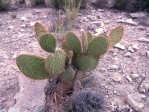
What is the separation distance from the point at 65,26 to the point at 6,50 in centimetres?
96

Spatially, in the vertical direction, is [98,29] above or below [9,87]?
above

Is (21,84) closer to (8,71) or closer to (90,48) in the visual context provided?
(8,71)

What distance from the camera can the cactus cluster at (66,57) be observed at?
122 inches

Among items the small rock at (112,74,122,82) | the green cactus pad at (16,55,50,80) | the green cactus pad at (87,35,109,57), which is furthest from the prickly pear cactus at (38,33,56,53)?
the small rock at (112,74,122,82)

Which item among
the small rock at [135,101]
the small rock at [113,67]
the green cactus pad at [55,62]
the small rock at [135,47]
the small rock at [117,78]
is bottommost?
the small rock at [135,101]

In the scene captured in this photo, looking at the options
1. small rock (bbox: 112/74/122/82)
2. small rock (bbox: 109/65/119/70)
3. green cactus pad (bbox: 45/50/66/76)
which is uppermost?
green cactus pad (bbox: 45/50/66/76)

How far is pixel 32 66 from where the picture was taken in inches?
126

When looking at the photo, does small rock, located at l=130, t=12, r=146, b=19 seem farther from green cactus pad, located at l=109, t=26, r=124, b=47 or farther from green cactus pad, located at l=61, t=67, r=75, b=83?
green cactus pad, located at l=61, t=67, r=75, b=83

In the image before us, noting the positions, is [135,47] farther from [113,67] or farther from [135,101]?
[135,101]

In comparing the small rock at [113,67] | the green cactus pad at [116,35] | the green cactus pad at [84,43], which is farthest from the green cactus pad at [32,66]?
the small rock at [113,67]

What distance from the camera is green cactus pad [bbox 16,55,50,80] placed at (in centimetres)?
317

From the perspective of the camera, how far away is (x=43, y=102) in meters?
3.30

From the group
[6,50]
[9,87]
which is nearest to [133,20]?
[6,50]

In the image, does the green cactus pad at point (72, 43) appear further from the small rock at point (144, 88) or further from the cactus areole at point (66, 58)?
the small rock at point (144, 88)
